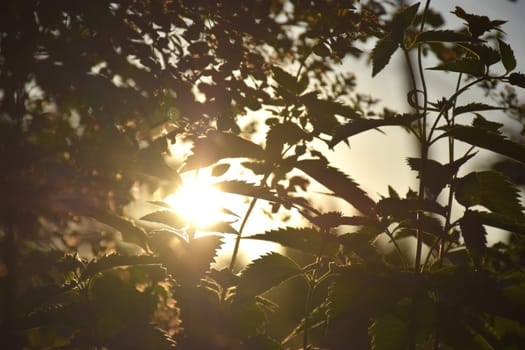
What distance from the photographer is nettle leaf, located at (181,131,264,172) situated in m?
1.75

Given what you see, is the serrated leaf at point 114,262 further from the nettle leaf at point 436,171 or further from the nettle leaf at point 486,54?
the nettle leaf at point 486,54

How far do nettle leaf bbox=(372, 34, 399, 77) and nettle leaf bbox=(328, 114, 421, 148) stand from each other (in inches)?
7.0

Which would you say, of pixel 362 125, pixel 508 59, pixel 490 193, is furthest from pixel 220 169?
pixel 508 59

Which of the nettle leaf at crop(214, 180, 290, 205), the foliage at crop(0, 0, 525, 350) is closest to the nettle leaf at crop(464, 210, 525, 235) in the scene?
the foliage at crop(0, 0, 525, 350)

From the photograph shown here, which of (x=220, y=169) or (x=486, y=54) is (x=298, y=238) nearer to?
(x=220, y=169)

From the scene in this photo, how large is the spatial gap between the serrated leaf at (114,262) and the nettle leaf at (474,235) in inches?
38.6

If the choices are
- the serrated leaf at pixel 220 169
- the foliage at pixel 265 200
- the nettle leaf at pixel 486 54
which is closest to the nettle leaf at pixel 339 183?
the foliage at pixel 265 200

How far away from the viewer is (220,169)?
207cm

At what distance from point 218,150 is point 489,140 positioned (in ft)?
2.76

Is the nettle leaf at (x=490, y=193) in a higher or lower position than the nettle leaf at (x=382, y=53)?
lower

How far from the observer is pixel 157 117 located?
3.68 m

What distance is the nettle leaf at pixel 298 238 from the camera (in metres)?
1.64

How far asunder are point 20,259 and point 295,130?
2232mm

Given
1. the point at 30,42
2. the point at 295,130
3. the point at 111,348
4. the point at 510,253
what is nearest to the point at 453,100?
the point at 295,130
